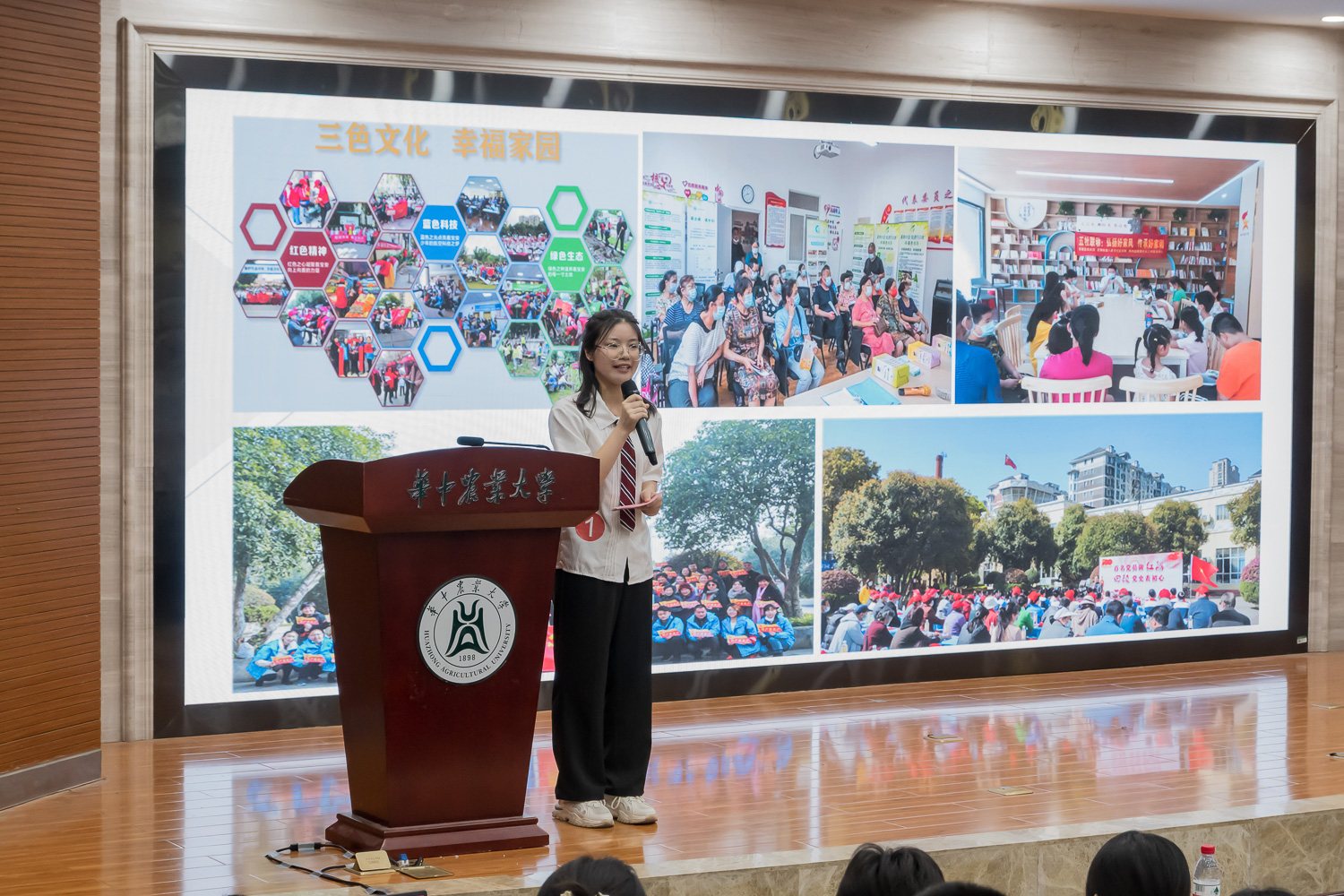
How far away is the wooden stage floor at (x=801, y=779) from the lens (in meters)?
3.83

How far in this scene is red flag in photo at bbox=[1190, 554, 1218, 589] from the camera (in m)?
6.97

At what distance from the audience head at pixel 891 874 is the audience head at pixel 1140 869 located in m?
0.35

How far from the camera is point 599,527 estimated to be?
3973 millimetres

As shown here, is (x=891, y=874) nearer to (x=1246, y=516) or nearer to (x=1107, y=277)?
(x=1107, y=277)

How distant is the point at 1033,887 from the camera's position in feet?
12.5

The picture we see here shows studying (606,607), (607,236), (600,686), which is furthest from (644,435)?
(607,236)

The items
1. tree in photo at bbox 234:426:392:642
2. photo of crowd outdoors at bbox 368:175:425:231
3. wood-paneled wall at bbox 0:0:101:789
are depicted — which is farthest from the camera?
photo of crowd outdoors at bbox 368:175:425:231

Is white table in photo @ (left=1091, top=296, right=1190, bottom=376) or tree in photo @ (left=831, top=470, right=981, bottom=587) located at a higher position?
white table in photo @ (left=1091, top=296, right=1190, bottom=376)

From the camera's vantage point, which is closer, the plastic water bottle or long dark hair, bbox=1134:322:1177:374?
the plastic water bottle

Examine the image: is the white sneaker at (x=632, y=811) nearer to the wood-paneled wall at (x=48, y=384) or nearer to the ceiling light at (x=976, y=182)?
the wood-paneled wall at (x=48, y=384)

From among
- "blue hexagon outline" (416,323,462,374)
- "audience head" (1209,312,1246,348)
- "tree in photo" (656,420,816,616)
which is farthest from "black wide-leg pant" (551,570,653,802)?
"audience head" (1209,312,1246,348)

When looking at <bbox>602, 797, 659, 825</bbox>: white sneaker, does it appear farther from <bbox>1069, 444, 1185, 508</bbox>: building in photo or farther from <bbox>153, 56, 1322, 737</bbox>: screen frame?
<bbox>1069, 444, 1185, 508</bbox>: building in photo

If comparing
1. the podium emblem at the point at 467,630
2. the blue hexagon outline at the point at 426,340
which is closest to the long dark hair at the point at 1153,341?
the blue hexagon outline at the point at 426,340

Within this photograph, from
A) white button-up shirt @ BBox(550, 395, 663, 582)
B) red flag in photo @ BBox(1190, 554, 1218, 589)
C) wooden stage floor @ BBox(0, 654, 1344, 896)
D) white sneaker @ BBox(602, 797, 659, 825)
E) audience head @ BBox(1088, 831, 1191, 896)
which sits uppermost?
white button-up shirt @ BBox(550, 395, 663, 582)
